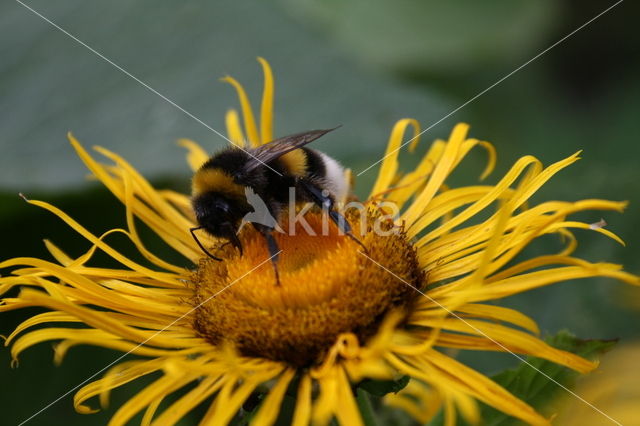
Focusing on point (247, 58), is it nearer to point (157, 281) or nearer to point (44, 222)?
point (44, 222)

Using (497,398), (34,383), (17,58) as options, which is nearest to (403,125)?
(497,398)

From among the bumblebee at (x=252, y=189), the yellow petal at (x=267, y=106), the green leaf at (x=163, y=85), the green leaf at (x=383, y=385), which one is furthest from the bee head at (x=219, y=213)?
the green leaf at (x=163, y=85)

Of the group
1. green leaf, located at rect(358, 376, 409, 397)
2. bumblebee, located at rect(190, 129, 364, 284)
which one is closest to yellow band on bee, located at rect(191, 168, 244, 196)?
bumblebee, located at rect(190, 129, 364, 284)

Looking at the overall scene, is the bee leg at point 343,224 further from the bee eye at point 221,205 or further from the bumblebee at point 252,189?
the bee eye at point 221,205

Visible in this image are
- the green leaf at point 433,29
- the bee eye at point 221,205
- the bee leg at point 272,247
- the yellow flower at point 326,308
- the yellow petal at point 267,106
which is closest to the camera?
the yellow flower at point 326,308

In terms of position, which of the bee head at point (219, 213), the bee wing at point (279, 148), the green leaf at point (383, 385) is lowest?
the green leaf at point (383, 385)

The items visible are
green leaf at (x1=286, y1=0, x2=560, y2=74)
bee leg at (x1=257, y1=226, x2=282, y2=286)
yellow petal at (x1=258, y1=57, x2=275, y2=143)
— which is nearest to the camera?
bee leg at (x1=257, y1=226, x2=282, y2=286)

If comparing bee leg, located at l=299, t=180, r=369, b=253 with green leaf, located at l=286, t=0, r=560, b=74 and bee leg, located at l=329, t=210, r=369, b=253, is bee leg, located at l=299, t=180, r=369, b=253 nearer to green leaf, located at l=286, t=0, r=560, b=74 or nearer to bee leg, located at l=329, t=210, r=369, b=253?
bee leg, located at l=329, t=210, r=369, b=253
